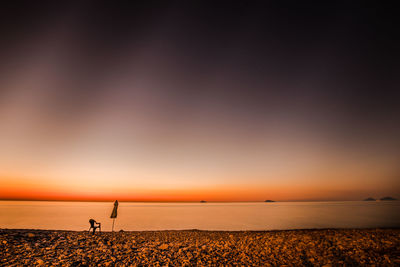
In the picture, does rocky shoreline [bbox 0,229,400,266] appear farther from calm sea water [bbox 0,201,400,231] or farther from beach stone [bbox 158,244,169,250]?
calm sea water [bbox 0,201,400,231]

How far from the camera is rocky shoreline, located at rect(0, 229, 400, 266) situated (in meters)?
8.07

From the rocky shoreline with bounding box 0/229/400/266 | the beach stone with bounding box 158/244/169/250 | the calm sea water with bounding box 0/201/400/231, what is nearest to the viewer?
the rocky shoreline with bounding box 0/229/400/266

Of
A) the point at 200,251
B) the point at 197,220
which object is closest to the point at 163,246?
the point at 200,251

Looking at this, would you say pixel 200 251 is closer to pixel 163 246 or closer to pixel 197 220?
pixel 163 246

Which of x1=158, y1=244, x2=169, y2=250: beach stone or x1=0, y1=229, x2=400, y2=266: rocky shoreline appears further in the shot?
x1=158, y1=244, x2=169, y2=250: beach stone

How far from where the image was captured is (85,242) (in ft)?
33.3

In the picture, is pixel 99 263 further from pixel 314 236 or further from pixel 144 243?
pixel 314 236

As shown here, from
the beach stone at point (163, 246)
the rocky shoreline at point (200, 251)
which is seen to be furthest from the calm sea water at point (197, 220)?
the beach stone at point (163, 246)

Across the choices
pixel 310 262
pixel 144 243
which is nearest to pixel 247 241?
pixel 310 262

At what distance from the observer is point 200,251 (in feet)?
31.4

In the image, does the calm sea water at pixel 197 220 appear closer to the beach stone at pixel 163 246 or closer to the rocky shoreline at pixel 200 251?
the rocky shoreline at pixel 200 251

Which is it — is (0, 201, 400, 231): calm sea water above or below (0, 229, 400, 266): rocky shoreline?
below

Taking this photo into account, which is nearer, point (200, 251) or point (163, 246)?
point (200, 251)

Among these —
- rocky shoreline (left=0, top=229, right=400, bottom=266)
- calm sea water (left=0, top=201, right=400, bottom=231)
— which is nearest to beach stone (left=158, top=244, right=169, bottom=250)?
rocky shoreline (left=0, top=229, right=400, bottom=266)
